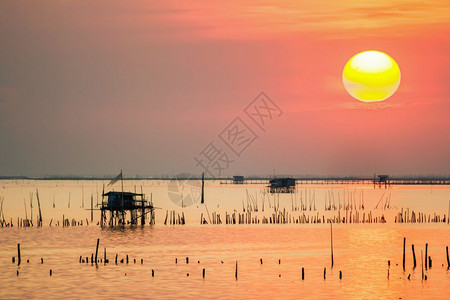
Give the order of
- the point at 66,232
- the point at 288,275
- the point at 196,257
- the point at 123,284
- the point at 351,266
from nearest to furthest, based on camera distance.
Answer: the point at 123,284, the point at 288,275, the point at 351,266, the point at 196,257, the point at 66,232

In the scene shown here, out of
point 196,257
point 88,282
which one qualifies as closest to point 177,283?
point 88,282

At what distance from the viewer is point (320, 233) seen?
5453 centimetres

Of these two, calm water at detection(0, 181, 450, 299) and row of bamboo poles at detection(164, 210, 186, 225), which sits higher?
row of bamboo poles at detection(164, 210, 186, 225)

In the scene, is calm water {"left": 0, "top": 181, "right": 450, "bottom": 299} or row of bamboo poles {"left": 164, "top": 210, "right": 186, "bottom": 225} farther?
row of bamboo poles {"left": 164, "top": 210, "right": 186, "bottom": 225}

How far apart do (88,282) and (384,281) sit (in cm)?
1333

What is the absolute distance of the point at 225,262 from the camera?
126ft

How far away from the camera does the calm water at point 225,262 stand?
30.1 m

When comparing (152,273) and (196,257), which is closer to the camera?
(152,273)

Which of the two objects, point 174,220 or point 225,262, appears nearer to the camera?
point 225,262

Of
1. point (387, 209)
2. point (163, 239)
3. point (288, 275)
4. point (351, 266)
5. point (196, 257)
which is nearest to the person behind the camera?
point (288, 275)

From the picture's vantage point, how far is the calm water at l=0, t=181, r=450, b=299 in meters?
30.1

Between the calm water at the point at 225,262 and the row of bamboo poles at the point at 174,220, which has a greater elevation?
the row of bamboo poles at the point at 174,220

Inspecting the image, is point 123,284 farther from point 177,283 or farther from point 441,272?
point 441,272

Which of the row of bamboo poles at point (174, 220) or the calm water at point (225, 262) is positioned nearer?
the calm water at point (225, 262)
